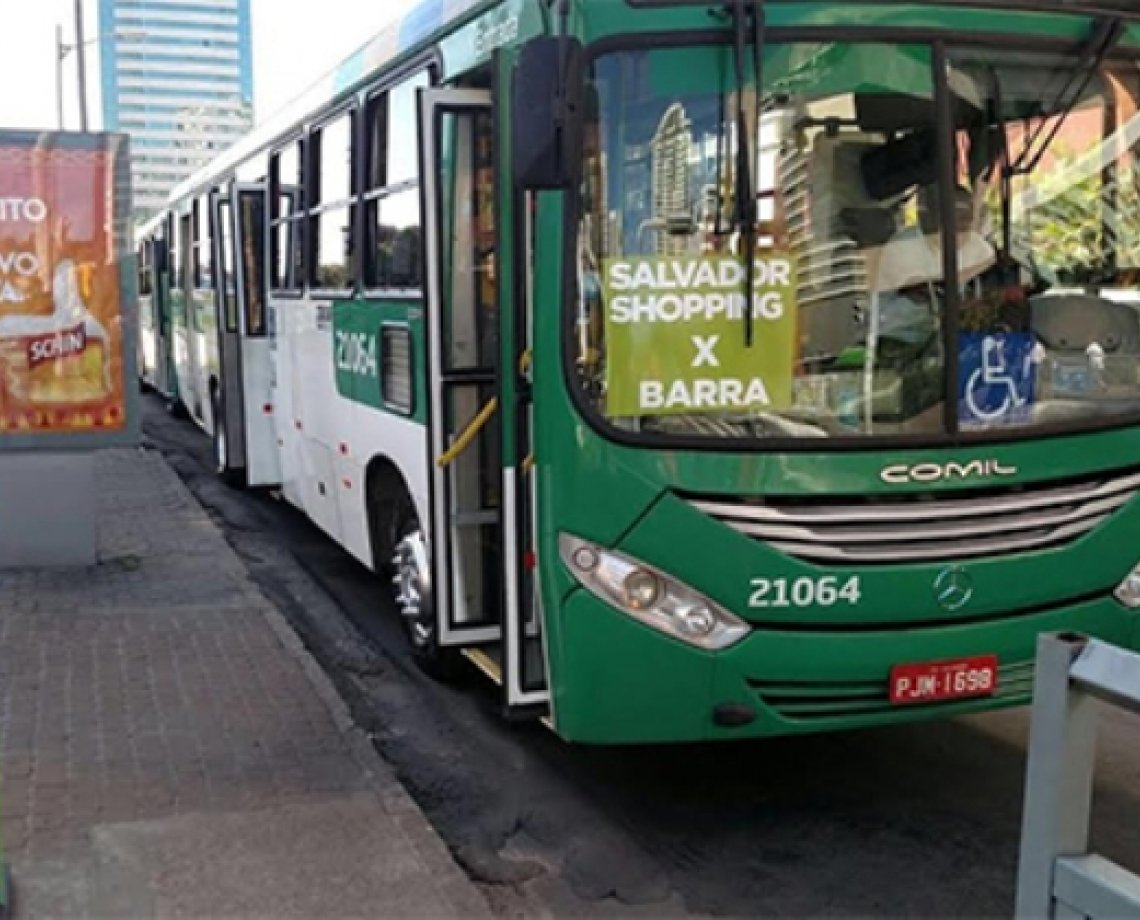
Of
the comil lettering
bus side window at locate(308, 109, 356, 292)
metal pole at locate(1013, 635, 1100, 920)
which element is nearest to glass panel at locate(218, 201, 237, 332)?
the comil lettering

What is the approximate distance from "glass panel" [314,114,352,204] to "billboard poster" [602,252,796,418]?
3.08 meters

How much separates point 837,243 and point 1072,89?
1.02 m

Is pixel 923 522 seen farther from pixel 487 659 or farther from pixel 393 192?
pixel 393 192

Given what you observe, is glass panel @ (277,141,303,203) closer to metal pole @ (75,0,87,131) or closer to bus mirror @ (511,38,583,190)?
bus mirror @ (511,38,583,190)

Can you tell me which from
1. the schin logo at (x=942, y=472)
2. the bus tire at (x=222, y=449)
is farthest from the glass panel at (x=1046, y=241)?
the bus tire at (x=222, y=449)

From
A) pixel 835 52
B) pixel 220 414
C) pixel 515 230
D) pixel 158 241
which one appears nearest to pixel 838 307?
pixel 835 52

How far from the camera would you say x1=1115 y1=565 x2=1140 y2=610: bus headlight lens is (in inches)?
182

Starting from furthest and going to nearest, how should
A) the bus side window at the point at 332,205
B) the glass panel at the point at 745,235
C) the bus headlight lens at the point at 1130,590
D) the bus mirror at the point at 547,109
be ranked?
the bus side window at the point at 332,205 → the bus headlight lens at the point at 1130,590 → the glass panel at the point at 745,235 → the bus mirror at the point at 547,109

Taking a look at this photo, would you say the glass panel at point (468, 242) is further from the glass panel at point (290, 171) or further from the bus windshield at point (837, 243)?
the glass panel at point (290, 171)

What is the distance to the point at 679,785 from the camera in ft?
16.9

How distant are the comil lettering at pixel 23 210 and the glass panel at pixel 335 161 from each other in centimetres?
208

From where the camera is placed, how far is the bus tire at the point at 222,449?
40.2 ft

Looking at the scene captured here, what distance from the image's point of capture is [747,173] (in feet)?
13.6

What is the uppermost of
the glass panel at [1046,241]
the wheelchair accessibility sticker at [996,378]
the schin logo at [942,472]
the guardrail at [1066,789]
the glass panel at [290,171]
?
the glass panel at [290,171]
